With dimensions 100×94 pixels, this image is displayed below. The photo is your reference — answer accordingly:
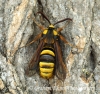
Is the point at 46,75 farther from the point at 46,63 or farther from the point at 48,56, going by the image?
the point at 48,56

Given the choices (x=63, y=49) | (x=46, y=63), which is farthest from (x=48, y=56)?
(x=63, y=49)

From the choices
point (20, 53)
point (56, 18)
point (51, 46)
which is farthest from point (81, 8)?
Answer: point (20, 53)

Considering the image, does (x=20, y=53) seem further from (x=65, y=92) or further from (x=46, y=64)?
(x=65, y=92)

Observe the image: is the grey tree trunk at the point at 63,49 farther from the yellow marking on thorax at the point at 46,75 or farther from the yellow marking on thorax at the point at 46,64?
the yellow marking on thorax at the point at 46,64

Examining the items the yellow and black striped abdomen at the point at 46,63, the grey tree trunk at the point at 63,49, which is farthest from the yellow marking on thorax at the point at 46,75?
the grey tree trunk at the point at 63,49

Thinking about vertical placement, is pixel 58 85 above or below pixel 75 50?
below

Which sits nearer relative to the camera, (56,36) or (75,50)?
(75,50)
